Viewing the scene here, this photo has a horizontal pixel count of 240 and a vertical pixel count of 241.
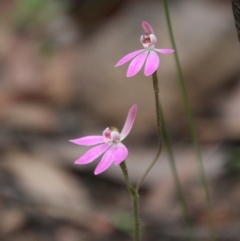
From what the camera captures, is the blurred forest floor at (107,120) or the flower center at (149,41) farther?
the blurred forest floor at (107,120)

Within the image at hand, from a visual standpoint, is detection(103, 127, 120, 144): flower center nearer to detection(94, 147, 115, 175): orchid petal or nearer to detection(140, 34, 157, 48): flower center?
detection(94, 147, 115, 175): orchid petal

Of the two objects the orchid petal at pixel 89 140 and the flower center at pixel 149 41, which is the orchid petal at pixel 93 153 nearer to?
the orchid petal at pixel 89 140

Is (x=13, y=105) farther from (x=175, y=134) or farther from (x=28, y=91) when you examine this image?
(x=175, y=134)

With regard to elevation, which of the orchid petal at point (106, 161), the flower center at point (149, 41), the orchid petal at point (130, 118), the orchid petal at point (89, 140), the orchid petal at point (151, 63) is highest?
the flower center at point (149, 41)

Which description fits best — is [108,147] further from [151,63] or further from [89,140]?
[151,63]

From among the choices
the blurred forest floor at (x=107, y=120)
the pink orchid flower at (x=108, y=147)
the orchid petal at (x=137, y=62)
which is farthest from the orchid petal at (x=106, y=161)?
the blurred forest floor at (x=107, y=120)
